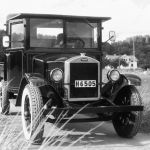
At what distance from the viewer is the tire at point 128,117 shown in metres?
6.54

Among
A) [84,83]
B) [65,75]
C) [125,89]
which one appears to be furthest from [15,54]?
[125,89]

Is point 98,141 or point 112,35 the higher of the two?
point 112,35

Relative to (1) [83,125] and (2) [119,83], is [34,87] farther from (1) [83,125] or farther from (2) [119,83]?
(1) [83,125]

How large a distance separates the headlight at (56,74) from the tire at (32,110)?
1.57 feet

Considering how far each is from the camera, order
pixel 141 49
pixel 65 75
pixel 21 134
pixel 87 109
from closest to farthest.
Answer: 1. pixel 21 134
2. pixel 87 109
3. pixel 65 75
4. pixel 141 49

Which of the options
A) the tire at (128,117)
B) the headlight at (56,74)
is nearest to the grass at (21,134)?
the tire at (128,117)

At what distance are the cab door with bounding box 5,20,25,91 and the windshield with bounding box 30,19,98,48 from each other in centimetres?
28

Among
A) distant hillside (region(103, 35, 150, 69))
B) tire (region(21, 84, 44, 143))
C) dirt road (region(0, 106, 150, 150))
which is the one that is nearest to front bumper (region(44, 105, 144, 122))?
tire (region(21, 84, 44, 143))

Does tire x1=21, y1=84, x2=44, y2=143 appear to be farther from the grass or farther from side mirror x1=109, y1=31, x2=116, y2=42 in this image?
side mirror x1=109, y1=31, x2=116, y2=42

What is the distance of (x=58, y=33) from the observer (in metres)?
7.37

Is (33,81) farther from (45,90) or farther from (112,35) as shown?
(112,35)

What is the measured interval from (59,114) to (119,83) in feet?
5.12

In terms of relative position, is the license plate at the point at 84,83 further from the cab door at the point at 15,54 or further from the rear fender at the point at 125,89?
the cab door at the point at 15,54

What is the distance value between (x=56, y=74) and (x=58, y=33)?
3.96ft
